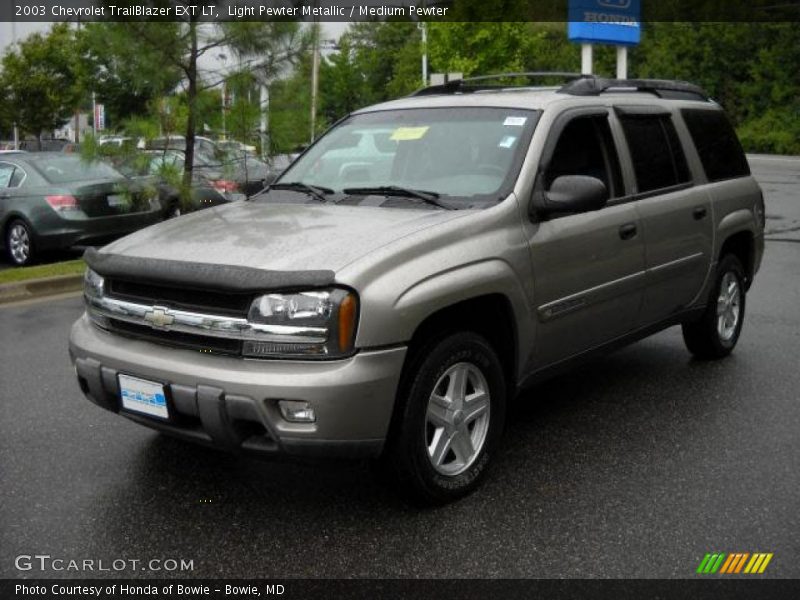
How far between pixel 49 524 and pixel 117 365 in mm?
715

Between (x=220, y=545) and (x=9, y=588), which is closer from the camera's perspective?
(x=9, y=588)

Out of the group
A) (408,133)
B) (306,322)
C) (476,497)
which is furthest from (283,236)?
(476,497)

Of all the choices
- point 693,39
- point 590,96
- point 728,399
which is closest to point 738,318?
point 728,399

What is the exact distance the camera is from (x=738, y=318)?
22.0 feet

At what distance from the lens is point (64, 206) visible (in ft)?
38.2

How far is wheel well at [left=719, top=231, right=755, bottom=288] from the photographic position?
6.56 meters

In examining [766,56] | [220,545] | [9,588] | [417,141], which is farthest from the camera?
[766,56]

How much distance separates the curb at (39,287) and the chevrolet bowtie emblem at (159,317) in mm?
6046

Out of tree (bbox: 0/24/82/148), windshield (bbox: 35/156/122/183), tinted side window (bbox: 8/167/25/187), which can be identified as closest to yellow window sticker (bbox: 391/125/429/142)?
windshield (bbox: 35/156/122/183)

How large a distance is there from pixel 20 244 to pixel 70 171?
1.14m

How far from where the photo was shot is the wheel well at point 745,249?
21.5ft

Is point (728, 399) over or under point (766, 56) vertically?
under

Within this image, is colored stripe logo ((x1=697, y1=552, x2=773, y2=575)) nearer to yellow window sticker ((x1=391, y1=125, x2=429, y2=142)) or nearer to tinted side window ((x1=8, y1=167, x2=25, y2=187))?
yellow window sticker ((x1=391, y1=125, x2=429, y2=142))

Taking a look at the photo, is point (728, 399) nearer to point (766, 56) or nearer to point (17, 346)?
point (17, 346)
